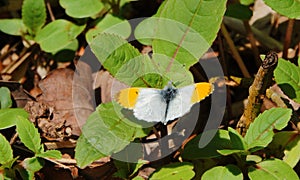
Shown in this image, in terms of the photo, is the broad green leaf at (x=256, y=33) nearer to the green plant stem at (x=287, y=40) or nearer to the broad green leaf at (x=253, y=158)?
the green plant stem at (x=287, y=40)

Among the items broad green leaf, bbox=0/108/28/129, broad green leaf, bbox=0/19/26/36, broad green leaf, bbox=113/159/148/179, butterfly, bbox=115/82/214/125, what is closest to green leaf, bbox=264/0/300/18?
butterfly, bbox=115/82/214/125

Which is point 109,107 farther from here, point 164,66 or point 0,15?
point 0,15

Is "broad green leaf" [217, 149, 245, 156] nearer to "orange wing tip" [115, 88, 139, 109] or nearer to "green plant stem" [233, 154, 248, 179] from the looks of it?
"green plant stem" [233, 154, 248, 179]

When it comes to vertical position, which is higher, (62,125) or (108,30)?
(108,30)

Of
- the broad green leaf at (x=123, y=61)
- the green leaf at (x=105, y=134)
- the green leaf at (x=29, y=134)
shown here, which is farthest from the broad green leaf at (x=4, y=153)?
the broad green leaf at (x=123, y=61)

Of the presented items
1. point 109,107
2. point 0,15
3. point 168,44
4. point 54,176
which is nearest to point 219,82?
point 168,44

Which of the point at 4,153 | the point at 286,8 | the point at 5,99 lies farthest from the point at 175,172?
the point at 5,99
